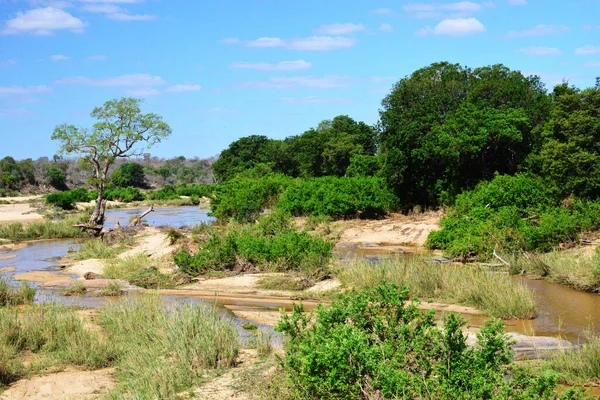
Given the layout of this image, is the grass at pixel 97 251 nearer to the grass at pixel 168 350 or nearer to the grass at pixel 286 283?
the grass at pixel 286 283

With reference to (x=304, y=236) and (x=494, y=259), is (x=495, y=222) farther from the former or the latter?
(x=304, y=236)

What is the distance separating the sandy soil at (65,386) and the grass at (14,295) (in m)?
6.32

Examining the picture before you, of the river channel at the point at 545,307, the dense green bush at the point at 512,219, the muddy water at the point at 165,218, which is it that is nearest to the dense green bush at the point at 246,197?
the muddy water at the point at 165,218

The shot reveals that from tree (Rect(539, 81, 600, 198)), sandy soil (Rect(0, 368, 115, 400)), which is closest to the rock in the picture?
sandy soil (Rect(0, 368, 115, 400))

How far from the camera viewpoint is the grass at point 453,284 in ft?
44.5

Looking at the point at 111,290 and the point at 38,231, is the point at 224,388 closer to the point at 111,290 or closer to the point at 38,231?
the point at 111,290

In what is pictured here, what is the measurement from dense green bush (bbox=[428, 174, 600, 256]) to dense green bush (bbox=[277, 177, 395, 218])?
21.0 ft

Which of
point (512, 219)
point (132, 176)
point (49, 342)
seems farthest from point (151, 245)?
point (132, 176)

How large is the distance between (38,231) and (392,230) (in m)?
20.2

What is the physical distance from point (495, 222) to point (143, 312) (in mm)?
15011

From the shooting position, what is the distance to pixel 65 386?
29.5 ft

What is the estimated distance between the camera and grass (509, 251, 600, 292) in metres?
16.2

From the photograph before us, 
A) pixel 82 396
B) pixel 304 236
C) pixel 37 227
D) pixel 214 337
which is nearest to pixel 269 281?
pixel 304 236

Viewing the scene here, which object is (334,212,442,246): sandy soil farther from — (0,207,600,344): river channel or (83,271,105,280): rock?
(83,271,105,280): rock
